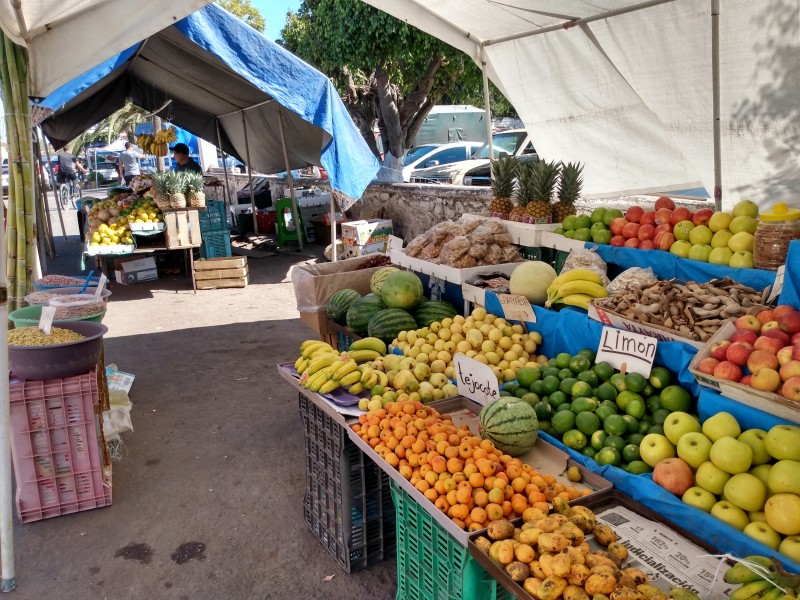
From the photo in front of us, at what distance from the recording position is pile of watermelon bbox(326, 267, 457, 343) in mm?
4047

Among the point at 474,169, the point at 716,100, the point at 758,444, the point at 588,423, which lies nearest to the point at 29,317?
the point at 588,423

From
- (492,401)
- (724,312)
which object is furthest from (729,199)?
(492,401)

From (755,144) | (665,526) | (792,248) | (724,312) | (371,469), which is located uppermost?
(755,144)

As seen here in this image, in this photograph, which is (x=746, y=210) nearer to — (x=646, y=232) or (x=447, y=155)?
(x=646, y=232)

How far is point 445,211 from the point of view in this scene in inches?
339

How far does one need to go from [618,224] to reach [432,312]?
1405 millimetres

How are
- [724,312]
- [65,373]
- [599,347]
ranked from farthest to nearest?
[65,373]
[599,347]
[724,312]

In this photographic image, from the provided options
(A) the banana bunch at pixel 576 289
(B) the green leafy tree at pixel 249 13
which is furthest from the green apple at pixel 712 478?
(B) the green leafy tree at pixel 249 13

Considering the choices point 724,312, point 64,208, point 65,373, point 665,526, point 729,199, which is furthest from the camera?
point 64,208

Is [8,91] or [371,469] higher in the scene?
[8,91]

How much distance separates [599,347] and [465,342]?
845mm

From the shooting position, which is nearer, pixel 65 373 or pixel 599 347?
pixel 599 347

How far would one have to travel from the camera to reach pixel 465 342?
3510 mm

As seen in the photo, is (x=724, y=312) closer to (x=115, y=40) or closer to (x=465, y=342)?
(x=465, y=342)
